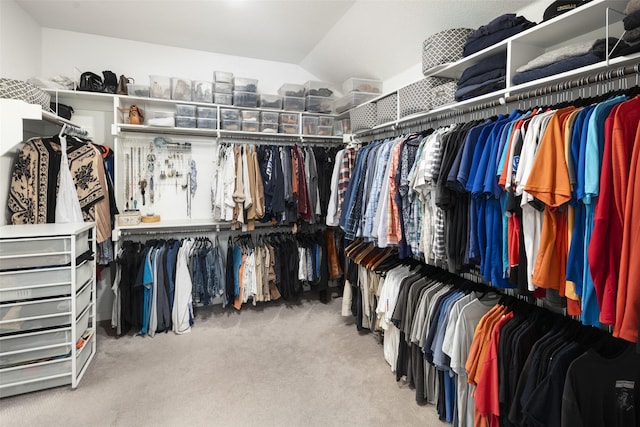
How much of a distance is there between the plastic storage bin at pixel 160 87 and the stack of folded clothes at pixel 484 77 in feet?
8.54

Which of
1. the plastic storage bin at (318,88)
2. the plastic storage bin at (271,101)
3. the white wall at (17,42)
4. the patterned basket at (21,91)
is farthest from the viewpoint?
the plastic storage bin at (318,88)

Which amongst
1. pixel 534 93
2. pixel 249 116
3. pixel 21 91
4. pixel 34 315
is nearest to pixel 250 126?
pixel 249 116

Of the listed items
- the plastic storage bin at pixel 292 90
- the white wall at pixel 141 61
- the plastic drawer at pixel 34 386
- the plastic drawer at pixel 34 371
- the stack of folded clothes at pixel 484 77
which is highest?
the white wall at pixel 141 61

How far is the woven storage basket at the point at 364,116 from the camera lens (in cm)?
294

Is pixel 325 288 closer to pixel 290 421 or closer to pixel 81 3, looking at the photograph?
pixel 290 421

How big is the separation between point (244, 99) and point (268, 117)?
293 mm

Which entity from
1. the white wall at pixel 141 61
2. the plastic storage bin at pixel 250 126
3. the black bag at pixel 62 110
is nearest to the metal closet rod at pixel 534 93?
the plastic storage bin at pixel 250 126

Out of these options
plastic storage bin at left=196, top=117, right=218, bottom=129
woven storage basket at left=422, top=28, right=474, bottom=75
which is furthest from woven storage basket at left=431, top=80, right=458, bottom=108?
plastic storage bin at left=196, top=117, right=218, bottom=129

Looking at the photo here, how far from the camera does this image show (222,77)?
129 inches

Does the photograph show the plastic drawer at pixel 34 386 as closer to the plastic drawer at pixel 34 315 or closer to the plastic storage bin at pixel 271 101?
the plastic drawer at pixel 34 315

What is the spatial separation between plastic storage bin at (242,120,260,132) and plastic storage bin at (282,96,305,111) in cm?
40

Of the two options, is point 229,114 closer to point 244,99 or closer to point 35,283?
point 244,99

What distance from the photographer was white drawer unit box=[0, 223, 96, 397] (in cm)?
200

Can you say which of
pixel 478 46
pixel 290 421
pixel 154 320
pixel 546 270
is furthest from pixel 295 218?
pixel 546 270
